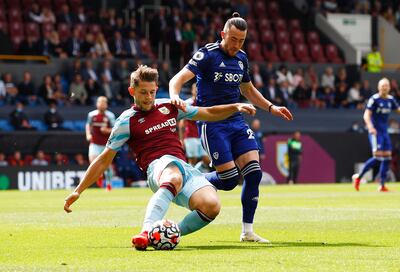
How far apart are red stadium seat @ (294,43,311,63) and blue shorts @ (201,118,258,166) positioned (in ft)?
92.7

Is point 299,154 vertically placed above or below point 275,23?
below

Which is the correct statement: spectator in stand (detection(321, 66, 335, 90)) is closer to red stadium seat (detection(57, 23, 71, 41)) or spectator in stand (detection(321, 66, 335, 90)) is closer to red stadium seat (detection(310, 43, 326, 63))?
red stadium seat (detection(310, 43, 326, 63))

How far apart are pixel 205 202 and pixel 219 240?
3.55ft

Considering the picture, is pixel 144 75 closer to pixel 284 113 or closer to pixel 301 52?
pixel 284 113

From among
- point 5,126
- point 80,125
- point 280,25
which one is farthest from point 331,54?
point 5,126

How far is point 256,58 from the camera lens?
37.9m

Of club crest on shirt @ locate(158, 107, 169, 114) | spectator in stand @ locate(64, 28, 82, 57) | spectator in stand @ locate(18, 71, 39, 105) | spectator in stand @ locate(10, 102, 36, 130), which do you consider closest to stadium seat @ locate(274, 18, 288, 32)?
spectator in stand @ locate(64, 28, 82, 57)

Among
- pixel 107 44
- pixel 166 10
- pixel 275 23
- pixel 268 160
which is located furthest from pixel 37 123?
pixel 275 23

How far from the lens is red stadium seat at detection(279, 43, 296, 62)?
3903 cm

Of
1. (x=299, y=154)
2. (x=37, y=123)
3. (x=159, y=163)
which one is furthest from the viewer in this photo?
(x=299, y=154)

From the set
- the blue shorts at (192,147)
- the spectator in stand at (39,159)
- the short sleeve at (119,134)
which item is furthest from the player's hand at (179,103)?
the spectator in stand at (39,159)

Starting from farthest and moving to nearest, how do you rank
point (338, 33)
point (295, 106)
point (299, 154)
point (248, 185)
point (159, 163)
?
point (338, 33), point (295, 106), point (299, 154), point (248, 185), point (159, 163)

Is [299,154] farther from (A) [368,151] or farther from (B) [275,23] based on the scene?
(B) [275,23]

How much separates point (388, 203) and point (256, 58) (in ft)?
67.0
